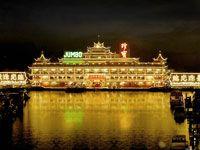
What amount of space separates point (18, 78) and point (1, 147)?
63070 millimetres

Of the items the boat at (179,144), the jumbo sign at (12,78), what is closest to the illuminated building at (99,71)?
the jumbo sign at (12,78)

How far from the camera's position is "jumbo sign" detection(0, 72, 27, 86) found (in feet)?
314

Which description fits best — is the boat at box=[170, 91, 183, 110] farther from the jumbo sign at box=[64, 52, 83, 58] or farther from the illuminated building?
the jumbo sign at box=[64, 52, 83, 58]

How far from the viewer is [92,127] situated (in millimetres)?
43188

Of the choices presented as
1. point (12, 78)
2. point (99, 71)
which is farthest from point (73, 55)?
point (12, 78)

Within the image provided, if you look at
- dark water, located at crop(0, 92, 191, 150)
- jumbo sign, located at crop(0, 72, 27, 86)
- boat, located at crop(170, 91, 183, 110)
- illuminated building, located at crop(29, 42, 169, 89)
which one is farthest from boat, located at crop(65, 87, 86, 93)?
boat, located at crop(170, 91, 183, 110)

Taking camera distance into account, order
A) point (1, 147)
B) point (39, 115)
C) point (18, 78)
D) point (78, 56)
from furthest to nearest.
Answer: point (78, 56) → point (18, 78) → point (39, 115) → point (1, 147)

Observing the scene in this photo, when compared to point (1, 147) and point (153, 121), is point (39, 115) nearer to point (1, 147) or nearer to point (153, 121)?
point (153, 121)

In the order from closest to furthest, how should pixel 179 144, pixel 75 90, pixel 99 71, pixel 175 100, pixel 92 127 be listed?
1. pixel 179 144
2. pixel 92 127
3. pixel 175 100
4. pixel 75 90
5. pixel 99 71

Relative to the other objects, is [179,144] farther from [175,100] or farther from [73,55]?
[73,55]

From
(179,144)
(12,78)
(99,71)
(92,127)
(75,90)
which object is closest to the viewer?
(179,144)

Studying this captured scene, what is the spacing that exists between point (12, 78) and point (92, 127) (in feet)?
182

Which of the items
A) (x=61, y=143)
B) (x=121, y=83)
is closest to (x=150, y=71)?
(x=121, y=83)

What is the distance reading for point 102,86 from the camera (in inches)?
3976
